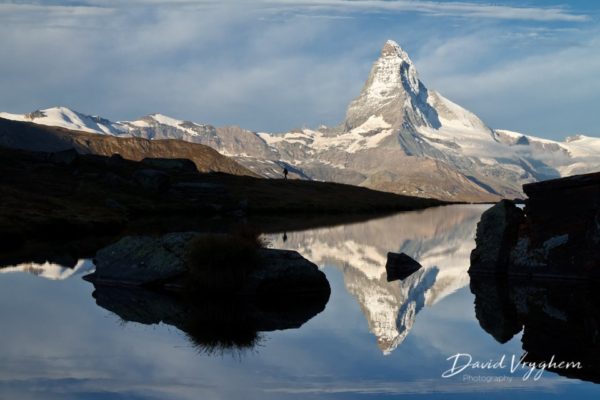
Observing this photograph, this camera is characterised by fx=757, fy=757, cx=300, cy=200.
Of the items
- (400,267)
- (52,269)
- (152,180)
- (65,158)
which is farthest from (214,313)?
(65,158)

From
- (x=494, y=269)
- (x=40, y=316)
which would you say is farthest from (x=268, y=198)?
(x=40, y=316)

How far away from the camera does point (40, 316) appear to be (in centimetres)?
3156

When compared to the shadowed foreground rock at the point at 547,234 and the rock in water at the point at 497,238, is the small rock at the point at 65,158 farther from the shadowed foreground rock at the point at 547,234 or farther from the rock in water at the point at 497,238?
the shadowed foreground rock at the point at 547,234

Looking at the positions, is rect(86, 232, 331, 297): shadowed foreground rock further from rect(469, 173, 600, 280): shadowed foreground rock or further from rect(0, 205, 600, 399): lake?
rect(469, 173, 600, 280): shadowed foreground rock

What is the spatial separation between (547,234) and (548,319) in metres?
13.4

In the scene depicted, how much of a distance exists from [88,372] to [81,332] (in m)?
6.50

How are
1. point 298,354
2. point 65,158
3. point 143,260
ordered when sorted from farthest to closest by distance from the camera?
point 65,158 < point 143,260 < point 298,354

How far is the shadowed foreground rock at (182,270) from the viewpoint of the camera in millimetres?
36062

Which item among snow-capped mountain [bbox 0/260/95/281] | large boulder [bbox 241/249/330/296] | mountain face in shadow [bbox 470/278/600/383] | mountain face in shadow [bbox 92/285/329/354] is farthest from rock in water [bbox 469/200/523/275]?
snow-capped mountain [bbox 0/260/95/281]

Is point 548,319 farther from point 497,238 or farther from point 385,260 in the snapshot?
point 385,260

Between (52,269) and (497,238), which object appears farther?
(52,269)

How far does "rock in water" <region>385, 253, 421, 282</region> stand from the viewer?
47562mm

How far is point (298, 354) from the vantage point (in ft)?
80.4

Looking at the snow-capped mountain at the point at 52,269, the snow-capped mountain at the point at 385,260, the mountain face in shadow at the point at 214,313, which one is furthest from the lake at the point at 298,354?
the snow-capped mountain at the point at 52,269
